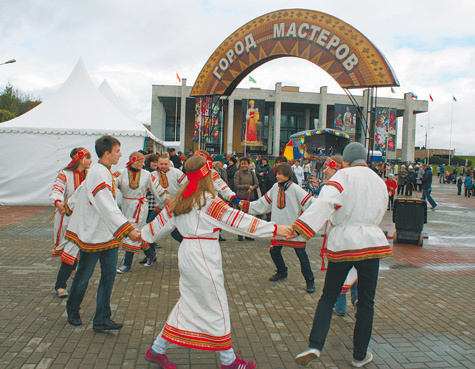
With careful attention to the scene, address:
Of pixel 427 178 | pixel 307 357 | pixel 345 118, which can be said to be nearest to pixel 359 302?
pixel 307 357

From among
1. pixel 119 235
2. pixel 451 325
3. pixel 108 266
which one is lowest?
pixel 451 325

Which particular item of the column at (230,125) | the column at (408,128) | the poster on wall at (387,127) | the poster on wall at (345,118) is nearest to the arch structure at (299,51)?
the column at (230,125)

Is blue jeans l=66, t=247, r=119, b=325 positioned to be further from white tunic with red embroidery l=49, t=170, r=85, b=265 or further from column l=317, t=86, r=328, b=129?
column l=317, t=86, r=328, b=129

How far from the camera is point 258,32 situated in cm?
1298

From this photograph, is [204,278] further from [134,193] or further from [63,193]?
[134,193]

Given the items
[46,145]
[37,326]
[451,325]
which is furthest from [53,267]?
[46,145]

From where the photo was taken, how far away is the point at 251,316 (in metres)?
4.80

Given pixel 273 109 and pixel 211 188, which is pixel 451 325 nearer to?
pixel 211 188

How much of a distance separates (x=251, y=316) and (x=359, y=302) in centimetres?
156

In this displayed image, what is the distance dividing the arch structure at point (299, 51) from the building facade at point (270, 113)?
34144mm

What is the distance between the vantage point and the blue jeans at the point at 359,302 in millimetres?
3588

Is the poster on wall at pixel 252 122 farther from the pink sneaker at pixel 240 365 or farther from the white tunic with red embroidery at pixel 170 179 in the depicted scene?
the pink sneaker at pixel 240 365

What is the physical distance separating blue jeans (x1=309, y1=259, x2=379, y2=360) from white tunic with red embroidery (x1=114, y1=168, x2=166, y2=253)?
3.52 m

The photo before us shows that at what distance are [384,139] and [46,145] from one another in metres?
44.3
